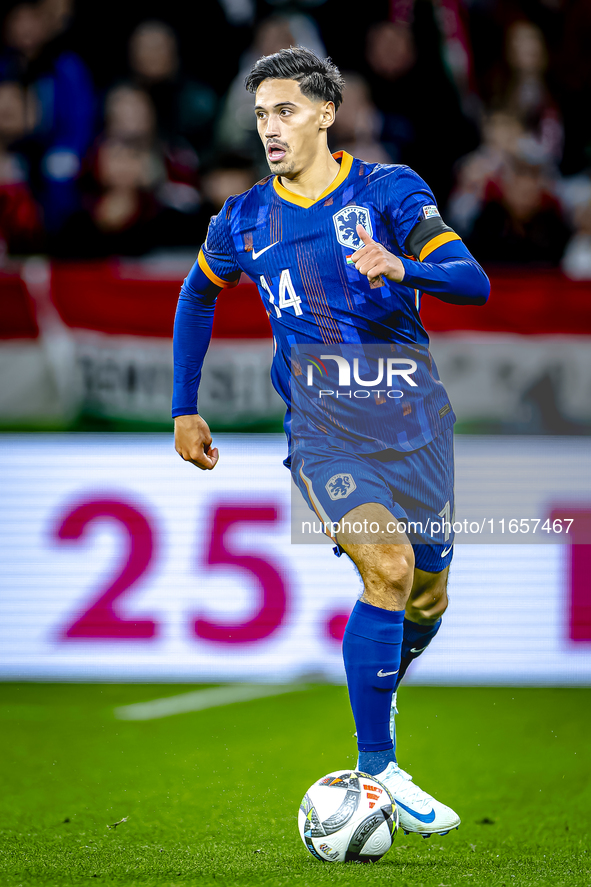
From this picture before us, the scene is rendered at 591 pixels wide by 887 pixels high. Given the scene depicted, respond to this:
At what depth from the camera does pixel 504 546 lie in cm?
562

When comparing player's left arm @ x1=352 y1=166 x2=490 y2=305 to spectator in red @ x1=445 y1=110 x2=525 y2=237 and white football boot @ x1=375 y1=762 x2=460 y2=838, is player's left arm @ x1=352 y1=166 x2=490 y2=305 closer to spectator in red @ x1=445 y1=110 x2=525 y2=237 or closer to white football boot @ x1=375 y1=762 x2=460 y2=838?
white football boot @ x1=375 y1=762 x2=460 y2=838

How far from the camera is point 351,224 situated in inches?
124

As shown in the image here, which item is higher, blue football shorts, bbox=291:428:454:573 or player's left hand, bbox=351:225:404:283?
player's left hand, bbox=351:225:404:283

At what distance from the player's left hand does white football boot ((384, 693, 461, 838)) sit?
1460 mm

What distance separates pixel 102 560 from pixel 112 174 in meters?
2.42

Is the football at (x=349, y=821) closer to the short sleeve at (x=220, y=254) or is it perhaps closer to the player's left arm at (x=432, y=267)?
the player's left arm at (x=432, y=267)

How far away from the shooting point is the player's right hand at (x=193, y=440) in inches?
140

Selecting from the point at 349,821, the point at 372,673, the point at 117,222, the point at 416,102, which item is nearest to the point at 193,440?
the point at 372,673

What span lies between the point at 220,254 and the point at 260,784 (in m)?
1.92

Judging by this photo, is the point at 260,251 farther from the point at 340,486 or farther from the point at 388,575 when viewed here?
the point at 388,575

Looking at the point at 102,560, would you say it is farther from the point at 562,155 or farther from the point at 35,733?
the point at 562,155

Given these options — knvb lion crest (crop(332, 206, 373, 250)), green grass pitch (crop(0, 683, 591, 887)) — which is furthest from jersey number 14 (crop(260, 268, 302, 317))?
green grass pitch (crop(0, 683, 591, 887))

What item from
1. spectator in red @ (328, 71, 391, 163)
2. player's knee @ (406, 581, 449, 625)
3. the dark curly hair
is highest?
spectator in red @ (328, 71, 391, 163)

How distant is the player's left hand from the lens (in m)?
2.74
